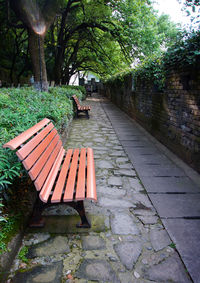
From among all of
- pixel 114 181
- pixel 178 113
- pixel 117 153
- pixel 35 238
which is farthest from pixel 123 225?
pixel 178 113

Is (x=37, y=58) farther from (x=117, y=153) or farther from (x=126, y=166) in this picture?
(x=126, y=166)

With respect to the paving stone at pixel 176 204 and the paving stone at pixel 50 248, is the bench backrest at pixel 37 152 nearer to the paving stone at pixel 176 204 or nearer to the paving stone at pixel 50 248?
the paving stone at pixel 50 248

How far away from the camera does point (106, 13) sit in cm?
1134

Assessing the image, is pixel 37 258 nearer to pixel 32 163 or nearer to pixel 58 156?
pixel 32 163

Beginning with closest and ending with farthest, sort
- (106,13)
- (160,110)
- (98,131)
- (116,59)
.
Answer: (160,110) < (98,131) < (106,13) < (116,59)

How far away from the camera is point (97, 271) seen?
175 cm

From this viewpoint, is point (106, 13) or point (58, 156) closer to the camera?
point (58, 156)

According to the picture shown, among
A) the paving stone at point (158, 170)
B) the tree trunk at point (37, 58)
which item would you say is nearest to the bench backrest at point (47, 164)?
the paving stone at point (158, 170)

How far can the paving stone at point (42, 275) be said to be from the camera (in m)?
1.66

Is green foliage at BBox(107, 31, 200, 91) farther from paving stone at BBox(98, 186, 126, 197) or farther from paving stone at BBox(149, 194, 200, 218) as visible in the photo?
paving stone at BBox(98, 186, 126, 197)

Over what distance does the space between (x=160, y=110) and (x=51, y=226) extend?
4223 millimetres

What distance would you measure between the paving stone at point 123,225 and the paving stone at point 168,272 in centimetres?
44

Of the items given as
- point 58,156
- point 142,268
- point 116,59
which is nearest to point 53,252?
point 142,268

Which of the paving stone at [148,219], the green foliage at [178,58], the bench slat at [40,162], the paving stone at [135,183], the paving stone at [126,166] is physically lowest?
the paving stone at [148,219]
